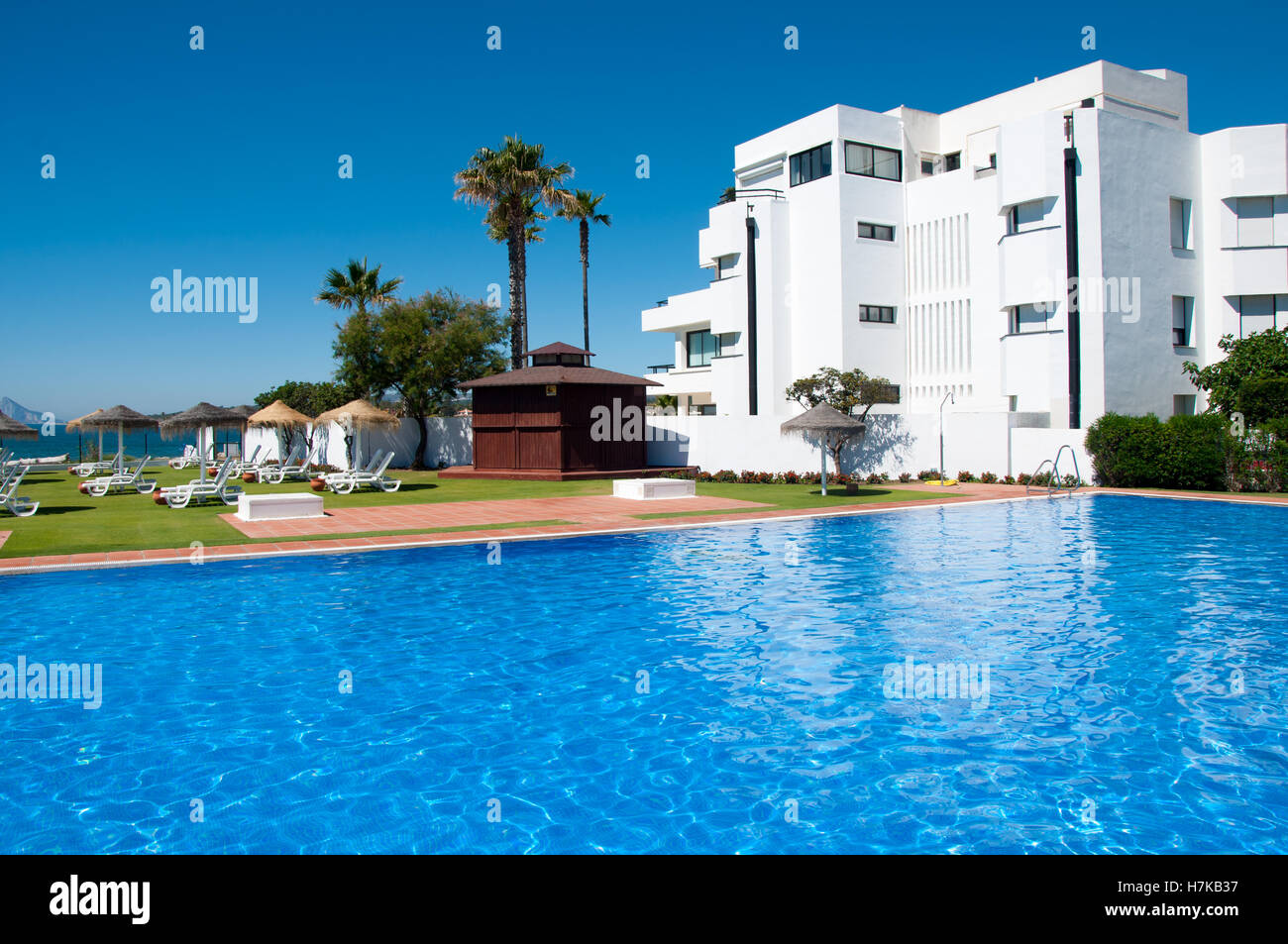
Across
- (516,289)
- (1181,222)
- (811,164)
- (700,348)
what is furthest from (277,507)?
(1181,222)

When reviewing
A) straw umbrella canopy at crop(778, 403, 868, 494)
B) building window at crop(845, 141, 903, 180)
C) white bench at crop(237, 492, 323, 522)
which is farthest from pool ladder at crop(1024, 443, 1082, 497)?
white bench at crop(237, 492, 323, 522)

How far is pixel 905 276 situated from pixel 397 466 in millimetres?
23486

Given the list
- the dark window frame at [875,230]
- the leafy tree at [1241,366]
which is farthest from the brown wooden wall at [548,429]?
the leafy tree at [1241,366]

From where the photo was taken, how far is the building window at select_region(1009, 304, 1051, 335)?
1125 inches

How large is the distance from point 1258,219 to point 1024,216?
8.09m

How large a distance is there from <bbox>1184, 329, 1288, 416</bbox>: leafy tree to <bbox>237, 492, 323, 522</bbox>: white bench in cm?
2498

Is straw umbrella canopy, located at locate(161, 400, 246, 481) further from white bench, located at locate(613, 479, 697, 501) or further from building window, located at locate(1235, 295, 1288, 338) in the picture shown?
building window, located at locate(1235, 295, 1288, 338)

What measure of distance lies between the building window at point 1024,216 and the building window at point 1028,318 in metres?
2.59

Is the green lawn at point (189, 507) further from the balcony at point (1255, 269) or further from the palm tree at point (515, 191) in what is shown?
the balcony at point (1255, 269)

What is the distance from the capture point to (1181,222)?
2952cm

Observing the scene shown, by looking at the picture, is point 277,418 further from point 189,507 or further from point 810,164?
point 810,164

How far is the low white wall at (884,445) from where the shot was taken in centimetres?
2719
